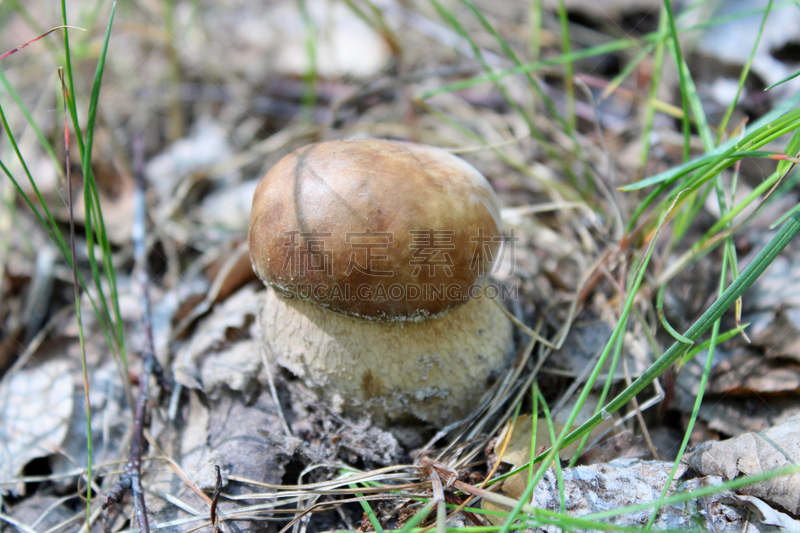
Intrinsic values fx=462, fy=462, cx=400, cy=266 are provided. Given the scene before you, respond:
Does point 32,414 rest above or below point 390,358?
below

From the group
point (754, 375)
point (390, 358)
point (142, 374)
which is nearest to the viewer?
point (390, 358)

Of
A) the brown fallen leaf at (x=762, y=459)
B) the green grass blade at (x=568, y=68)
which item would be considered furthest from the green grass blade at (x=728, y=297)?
the green grass blade at (x=568, y=68)

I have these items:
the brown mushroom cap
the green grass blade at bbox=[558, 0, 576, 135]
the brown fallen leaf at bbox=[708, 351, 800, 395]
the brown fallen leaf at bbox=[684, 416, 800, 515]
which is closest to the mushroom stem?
the brown mushroom cap

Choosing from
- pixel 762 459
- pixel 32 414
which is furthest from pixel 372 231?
pixel 32 414

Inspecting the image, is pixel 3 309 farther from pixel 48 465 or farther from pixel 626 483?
pixel 626 483

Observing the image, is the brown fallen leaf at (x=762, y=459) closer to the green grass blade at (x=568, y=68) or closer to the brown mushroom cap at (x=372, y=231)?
the brown mushroom cap at (x=372, y=231)

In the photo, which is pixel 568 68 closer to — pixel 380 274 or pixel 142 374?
pixel 380 274

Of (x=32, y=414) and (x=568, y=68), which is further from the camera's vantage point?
(x=568, y=68)

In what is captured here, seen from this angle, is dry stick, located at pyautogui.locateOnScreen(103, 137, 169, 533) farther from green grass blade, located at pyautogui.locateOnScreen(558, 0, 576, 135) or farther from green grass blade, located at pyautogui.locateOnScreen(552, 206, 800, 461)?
green grass blade, located at pyautogui.locateOnScreen(558, 0, 576, 135)
